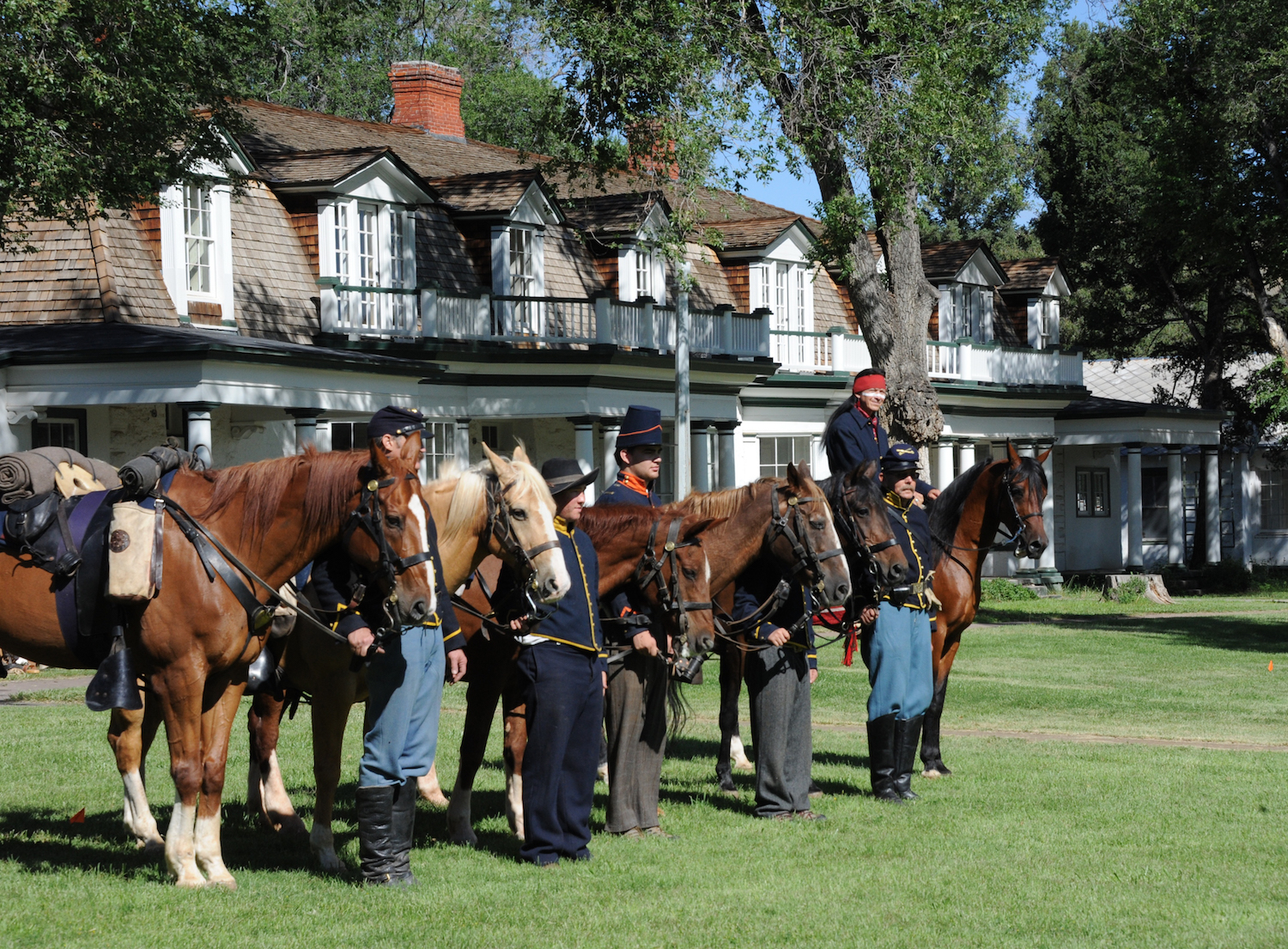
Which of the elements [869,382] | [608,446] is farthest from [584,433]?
[869,382]

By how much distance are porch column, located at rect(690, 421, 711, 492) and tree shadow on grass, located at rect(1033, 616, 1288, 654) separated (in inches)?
261

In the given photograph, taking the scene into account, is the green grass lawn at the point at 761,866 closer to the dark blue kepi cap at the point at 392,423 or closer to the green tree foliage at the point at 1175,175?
the dark blue kepi cap at the point at 392,423

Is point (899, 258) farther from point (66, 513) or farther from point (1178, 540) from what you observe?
point (1178, 540)

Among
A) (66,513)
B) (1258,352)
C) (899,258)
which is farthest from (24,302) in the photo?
(1258,352)

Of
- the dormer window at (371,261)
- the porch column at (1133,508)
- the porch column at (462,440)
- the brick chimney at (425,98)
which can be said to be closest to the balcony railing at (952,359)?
the porch column at (1133,508)

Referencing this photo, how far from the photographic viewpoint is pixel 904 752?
33.9 ft

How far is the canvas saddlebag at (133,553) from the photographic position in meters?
7.18

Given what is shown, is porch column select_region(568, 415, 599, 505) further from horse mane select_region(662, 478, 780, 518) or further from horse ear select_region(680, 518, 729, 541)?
horse ear select_region(680, 518, 729, 541)

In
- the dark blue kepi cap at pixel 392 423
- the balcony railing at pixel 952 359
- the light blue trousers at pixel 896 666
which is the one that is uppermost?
the balcony railing at pixel 952 359

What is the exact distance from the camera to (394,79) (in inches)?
1340

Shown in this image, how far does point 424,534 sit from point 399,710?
3.07ft

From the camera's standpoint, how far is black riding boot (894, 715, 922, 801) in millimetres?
10211

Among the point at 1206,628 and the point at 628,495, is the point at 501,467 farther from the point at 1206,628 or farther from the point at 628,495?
the point at 1206,628

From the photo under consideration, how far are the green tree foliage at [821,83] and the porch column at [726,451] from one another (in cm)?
688
